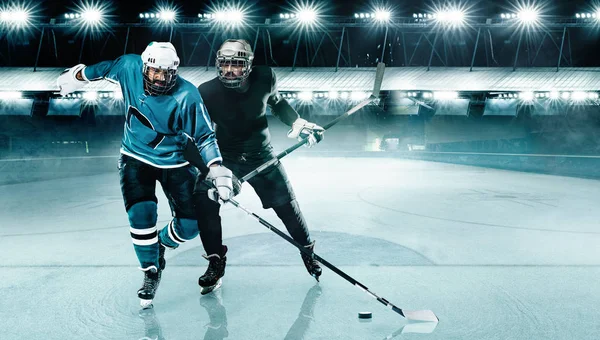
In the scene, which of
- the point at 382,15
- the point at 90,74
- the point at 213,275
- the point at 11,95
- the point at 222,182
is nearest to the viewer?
the point at 222,182

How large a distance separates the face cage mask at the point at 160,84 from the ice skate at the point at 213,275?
1207mm

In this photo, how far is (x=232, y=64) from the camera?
276 cm

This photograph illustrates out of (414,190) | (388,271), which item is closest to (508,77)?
(414,190)

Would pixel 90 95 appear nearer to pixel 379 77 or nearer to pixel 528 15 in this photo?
pixel 379 77

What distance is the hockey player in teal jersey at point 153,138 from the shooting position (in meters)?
2.45

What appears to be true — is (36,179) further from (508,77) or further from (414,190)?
(508,77)

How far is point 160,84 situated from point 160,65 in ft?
0.37

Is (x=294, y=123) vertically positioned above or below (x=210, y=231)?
above

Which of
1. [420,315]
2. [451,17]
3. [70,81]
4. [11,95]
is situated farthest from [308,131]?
[11,95]

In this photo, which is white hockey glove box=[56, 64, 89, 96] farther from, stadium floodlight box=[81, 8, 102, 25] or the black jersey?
stadium floodlight box=[81, 8, 102, 25]

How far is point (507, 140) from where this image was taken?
63.2ft

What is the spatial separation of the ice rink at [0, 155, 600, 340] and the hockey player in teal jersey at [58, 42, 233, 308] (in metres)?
0.45

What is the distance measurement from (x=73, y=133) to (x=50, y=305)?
20.6m

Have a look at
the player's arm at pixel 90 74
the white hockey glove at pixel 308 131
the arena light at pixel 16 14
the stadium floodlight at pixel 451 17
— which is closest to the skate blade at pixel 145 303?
the player's arm at pixel 90 74
